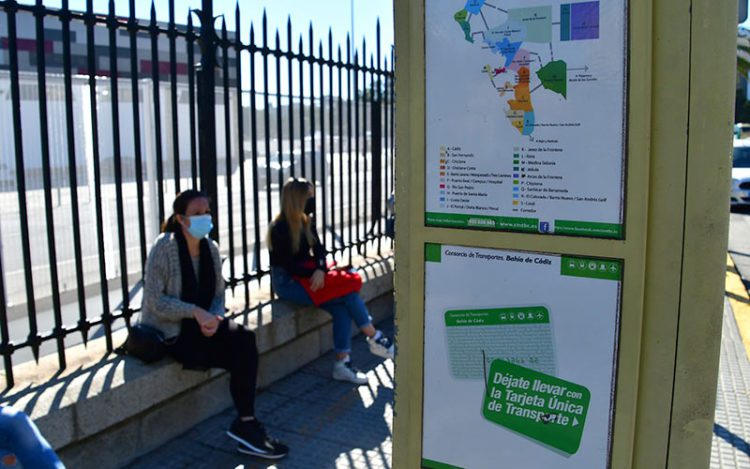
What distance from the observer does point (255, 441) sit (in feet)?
12.8

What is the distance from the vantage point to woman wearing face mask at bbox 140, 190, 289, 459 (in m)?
3.98

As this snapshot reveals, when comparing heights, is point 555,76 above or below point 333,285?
above

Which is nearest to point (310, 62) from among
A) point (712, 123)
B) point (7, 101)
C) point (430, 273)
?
point (7, 101)

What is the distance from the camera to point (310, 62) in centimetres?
543

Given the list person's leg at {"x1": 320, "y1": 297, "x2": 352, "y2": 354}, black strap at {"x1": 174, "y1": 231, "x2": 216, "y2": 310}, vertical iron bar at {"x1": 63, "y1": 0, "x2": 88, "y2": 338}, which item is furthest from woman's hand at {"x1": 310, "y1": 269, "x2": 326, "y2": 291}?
vertical iron bar at {"x1": 63, "y1": 0, "x2": 88, "y2": 338}

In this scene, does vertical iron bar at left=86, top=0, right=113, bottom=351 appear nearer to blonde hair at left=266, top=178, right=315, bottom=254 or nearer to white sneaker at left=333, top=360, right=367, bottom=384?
blonde hair at left=266, top=178, right=315, bottom=254

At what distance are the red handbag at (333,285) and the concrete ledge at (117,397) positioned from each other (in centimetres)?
30

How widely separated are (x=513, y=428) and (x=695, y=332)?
1.73 feet

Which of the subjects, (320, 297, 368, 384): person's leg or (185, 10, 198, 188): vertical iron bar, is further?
(320, 297, 368, 384): person's leg

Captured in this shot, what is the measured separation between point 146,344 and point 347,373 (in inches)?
63.7

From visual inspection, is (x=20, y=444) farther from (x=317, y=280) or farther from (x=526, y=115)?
(x=317, y=280)

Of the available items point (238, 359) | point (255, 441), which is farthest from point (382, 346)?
point (255, 441)

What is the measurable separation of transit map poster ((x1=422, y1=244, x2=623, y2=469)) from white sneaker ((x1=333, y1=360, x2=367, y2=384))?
304cm

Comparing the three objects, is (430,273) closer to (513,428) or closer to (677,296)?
(513,428)
